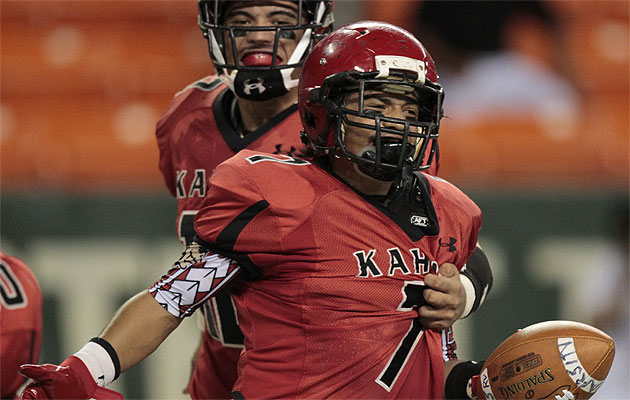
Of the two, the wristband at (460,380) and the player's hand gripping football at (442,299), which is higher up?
the player's hand gripping football at (442,299)

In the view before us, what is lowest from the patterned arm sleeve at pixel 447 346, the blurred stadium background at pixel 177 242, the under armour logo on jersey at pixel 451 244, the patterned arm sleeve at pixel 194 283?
the blurred stadium background at pixel 177 242

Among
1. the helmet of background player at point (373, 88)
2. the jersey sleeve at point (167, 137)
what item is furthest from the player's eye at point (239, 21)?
the helmet of background player at point (373, 88)

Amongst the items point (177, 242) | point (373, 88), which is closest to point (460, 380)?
point (373, 88)

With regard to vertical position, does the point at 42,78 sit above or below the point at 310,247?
below

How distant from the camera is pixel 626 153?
146 inches

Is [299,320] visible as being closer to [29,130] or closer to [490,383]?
[490,383]

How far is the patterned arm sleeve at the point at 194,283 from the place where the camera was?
159 centimetres

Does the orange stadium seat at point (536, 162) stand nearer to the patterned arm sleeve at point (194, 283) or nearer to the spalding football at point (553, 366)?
the spalding football at point (553, 366)

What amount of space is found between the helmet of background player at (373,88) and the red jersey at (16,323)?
2.57 ft

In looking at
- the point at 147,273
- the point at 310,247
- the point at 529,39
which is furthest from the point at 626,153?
the point at 310,247

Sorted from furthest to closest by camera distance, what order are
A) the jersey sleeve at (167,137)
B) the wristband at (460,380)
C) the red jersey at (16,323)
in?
the jersey sleeve at (167,137), the red jersey at (16,323), the wristband at (460,380)

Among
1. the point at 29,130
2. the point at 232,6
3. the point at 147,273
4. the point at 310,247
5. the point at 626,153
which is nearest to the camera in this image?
the point at 310,247

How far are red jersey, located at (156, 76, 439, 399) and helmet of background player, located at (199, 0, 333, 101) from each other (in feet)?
0.31

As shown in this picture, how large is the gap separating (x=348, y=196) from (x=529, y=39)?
338 centimetres
